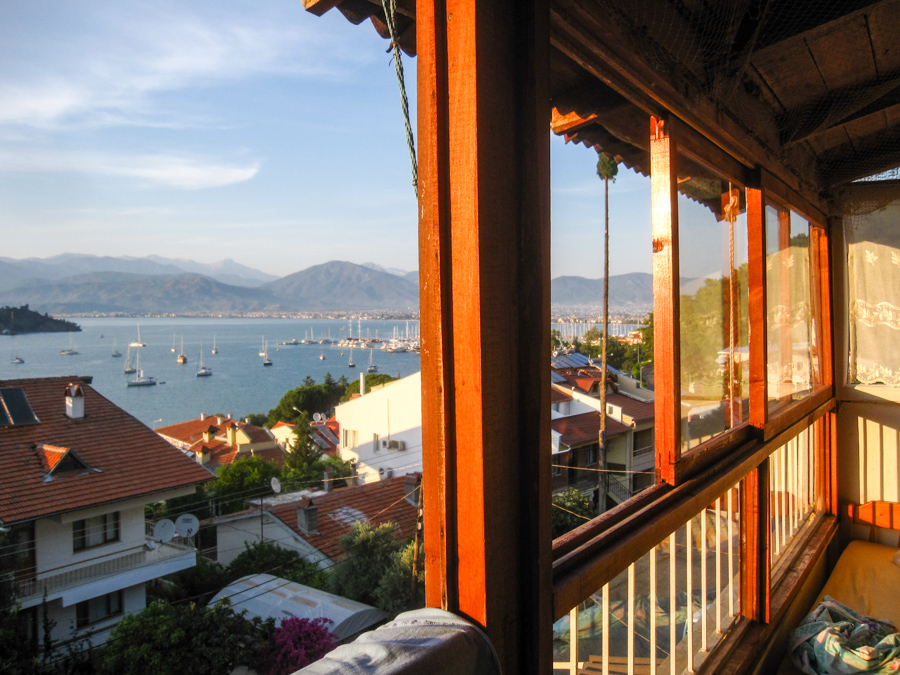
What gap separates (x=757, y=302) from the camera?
1818 mm

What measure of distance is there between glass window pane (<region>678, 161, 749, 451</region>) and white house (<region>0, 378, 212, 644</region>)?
505 inches

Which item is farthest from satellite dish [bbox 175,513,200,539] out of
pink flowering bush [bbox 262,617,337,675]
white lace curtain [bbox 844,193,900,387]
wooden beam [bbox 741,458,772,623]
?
white lace curtain [bbox 844,193,900,387]

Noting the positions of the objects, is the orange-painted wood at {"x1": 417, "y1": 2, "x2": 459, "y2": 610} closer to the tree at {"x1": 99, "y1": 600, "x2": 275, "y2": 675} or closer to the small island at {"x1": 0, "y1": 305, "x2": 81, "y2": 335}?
the tree at {"x1": 99, "y1": 600, "x2": 275, "y2": 675}

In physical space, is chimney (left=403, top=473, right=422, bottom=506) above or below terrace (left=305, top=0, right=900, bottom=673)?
below

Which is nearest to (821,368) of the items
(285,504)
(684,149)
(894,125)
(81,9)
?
(894,125)

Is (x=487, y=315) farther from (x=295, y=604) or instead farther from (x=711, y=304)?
(x=295, y=604)

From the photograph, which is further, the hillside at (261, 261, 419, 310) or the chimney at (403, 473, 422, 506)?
the hillside at (261, 261, 419, 310)

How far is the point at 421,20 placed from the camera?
67 centimetres

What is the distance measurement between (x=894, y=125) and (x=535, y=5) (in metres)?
2.44

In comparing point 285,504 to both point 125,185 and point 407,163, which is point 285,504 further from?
point 125,185

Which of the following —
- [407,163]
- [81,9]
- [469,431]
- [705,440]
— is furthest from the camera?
[81,9]

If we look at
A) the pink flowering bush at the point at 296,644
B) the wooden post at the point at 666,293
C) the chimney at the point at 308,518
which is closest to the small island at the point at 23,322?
the chimney at the point at 308,518

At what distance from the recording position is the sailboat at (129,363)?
56375mm

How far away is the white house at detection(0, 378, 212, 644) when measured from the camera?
10.8 metres
